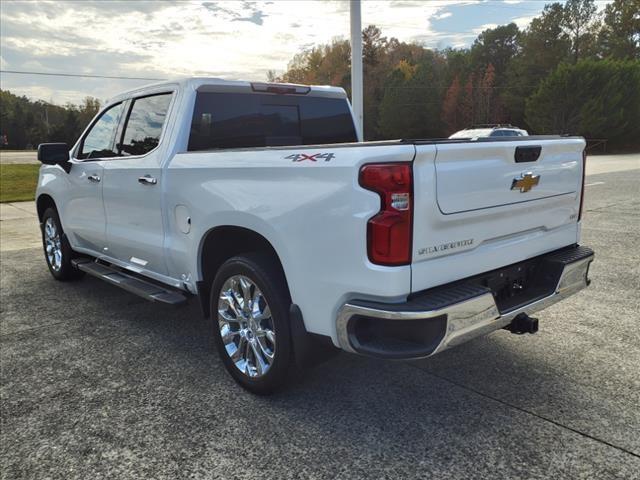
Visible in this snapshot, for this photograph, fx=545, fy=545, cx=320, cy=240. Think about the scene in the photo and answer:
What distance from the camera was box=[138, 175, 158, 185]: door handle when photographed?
394cm

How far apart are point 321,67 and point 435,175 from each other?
289 ft

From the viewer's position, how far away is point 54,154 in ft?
16.9

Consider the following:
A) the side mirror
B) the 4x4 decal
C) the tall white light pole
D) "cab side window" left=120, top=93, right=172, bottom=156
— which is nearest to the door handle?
"cab side window" left=120, top=93, right=172, bottom=156

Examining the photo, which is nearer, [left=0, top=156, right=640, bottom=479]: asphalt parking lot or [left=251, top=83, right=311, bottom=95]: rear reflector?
[left=0, top=156, right=640, bottom=479]: asphalt parking lot

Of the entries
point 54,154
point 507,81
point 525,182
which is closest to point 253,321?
point 525,182

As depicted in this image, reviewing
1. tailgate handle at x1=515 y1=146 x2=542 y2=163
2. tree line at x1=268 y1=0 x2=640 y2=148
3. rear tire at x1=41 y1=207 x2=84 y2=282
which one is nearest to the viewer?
tailgate handle at x1=515 y1=146 x2=542 y2=163

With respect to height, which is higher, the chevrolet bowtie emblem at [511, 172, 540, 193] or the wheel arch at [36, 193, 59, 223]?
the chevrolet bowtie emblem at [511, 172, 540, 193]

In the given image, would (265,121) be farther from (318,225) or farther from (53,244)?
(53,244)

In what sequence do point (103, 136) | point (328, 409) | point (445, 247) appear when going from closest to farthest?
point (445, 247), point (328, 409), point (103, 136)

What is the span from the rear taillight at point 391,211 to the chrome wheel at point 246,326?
918 millimetres

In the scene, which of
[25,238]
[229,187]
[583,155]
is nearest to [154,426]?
[229,187]

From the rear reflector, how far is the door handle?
1.06 m

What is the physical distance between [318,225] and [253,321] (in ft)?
2.94

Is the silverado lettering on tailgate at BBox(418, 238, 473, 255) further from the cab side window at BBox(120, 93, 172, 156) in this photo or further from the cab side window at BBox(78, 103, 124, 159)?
the cab side window at BBox(78, 103, 124, 159)
